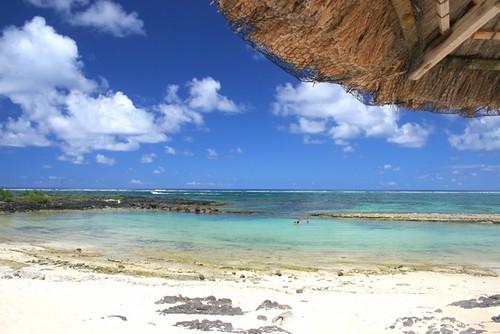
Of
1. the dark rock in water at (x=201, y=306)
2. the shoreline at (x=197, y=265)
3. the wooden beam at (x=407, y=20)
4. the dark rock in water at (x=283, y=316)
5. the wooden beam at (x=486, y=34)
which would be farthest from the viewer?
the shoreline at (x=197, y=265)

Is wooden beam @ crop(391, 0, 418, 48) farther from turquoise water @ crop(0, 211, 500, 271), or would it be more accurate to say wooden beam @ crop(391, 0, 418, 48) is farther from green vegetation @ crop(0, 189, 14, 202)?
green vegetation @ crop(0, 189, 14, 202)

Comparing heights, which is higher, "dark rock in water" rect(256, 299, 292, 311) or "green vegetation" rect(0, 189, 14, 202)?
"green vegetation" rect(0, 189, 14, 202)

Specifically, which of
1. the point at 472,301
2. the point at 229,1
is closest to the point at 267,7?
the point at 229,1

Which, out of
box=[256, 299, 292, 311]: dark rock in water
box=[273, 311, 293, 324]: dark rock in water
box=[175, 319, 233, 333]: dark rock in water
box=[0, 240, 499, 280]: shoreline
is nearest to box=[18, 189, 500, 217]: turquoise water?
box=[0, 240, 499, 280]: shoreline

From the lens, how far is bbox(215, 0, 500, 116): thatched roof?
2229 mm

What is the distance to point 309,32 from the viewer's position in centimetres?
235

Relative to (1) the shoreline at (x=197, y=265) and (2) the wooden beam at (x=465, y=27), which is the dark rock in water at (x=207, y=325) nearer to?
(1) the shoreline at (x=197, y=265)

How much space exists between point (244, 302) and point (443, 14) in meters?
5.64

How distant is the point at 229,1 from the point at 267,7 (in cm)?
20

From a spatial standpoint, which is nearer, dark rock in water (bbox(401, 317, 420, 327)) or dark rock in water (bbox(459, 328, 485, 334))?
dark rock in water (bbox(459, 328, 485, 334))

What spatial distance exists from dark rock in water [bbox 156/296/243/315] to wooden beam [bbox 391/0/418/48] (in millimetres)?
4689

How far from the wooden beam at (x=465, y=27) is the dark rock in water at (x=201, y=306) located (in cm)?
471

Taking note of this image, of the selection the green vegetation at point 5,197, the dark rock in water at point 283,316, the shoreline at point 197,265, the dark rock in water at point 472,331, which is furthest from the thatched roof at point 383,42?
the green vegetation at point 5,197

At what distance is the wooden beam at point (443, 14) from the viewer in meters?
2.13
